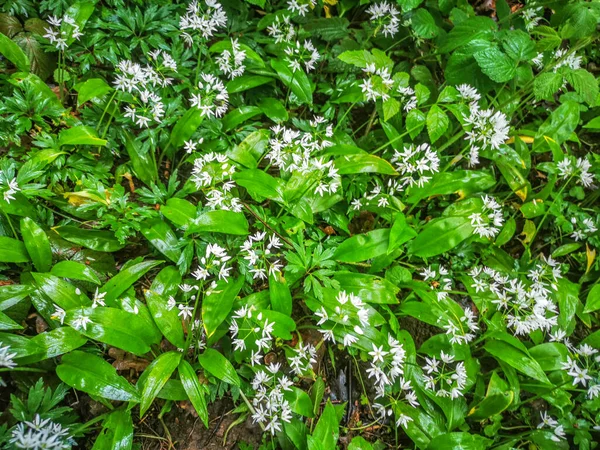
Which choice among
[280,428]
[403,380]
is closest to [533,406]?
[403,380]

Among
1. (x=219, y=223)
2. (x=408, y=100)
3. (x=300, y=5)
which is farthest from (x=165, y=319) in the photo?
(x=300, y=5)

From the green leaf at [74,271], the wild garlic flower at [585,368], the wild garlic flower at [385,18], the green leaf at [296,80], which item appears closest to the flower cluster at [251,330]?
the green leaf at [74,271]

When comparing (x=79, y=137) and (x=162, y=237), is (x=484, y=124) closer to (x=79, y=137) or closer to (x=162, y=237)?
(x=162, y=237)

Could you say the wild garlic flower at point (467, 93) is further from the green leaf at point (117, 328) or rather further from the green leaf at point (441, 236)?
the green leaf at point (117, 328)

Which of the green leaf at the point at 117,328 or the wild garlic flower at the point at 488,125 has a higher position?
the wild garlic flower at the point at 488,125

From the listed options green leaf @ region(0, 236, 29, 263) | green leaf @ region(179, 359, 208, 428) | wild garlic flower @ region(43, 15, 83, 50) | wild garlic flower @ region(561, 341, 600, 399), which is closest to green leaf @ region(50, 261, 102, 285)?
green leaf @ region(0, 236, 29, 263)

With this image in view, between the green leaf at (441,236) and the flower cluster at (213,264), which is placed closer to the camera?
the flower cluster at (213,264)
